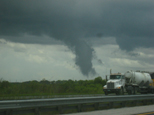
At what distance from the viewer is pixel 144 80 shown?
124 ft

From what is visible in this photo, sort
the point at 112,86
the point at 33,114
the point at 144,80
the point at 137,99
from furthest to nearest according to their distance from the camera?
the point at 144,80 → the point at 112,86 → the point at 137,99 → the point at 33,114

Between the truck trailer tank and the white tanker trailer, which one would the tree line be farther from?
the truck trailer tank

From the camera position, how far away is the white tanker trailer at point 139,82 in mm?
34000

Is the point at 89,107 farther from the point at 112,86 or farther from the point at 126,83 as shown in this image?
the point at 126,83

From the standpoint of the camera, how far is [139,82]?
A: 36.4m

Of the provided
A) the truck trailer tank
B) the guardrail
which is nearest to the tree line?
the truck trailer tank

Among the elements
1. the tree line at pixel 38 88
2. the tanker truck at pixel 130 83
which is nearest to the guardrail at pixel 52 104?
the tanker truck at pixel 130 83

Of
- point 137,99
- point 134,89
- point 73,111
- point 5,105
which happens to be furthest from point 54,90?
point 5,105

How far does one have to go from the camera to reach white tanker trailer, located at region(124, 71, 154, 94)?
34000 mm

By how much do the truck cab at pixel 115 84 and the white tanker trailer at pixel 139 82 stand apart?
1.90 metres

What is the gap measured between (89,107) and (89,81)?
46168 mm

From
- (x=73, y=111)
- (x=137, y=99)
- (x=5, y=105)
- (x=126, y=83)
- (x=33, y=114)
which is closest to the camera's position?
(x=5, y=105)

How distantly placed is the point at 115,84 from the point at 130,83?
4163mm

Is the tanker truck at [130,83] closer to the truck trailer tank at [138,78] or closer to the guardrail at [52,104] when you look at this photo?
the truck trailer tank at [138,78]
